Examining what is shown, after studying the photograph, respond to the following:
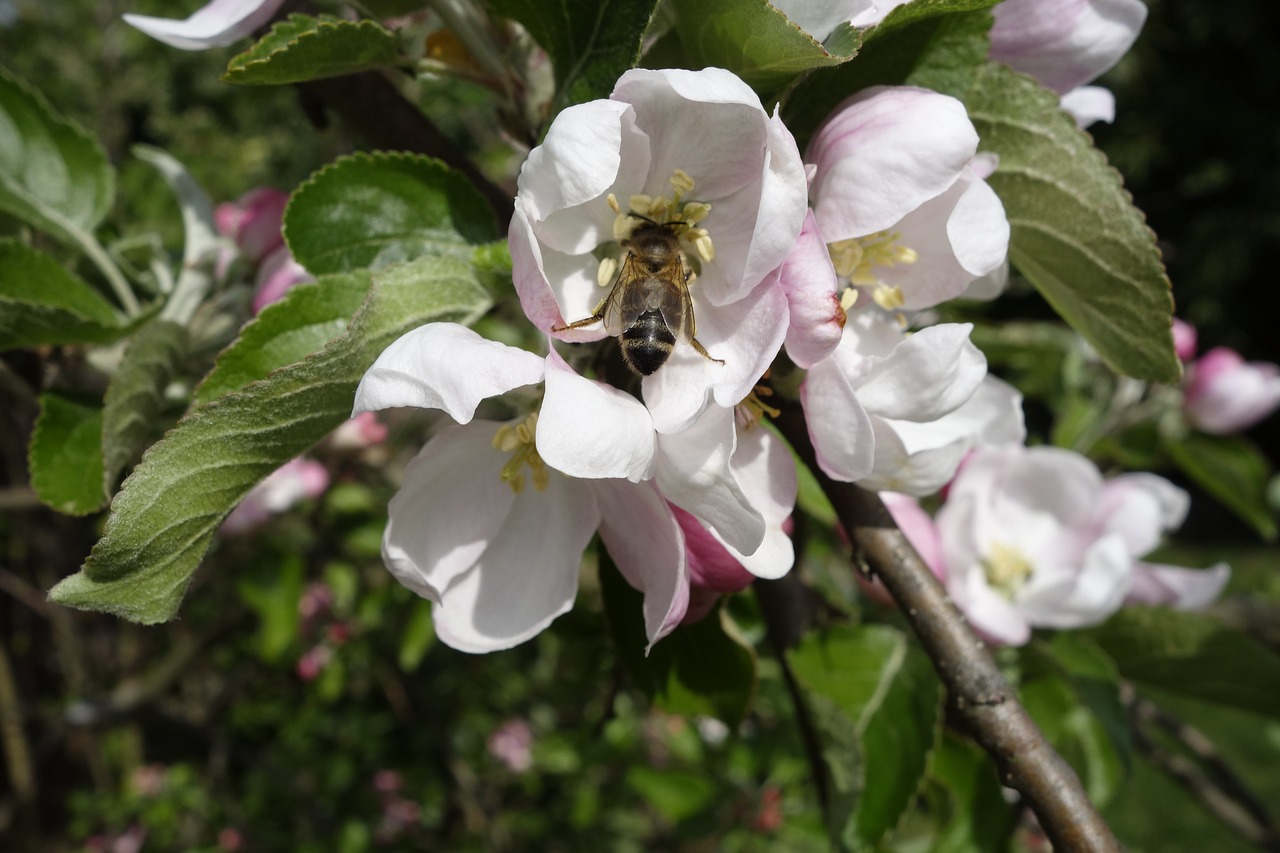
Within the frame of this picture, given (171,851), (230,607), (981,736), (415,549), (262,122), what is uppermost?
(415,549)

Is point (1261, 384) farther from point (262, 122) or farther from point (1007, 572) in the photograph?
point (262, 122)

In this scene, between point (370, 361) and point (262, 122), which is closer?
point (370, 361)

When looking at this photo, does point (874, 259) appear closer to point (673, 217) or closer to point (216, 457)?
point (673, 217)

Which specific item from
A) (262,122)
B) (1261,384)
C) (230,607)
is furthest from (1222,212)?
(230,607)

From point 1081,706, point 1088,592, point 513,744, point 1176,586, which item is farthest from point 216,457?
point 513,744

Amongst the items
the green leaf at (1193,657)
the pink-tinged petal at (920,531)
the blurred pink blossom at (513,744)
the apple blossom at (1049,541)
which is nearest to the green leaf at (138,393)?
the pink-tinged petal at (920,531)

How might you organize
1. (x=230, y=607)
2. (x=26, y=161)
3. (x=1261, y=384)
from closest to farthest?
(x=26, y=161)
(x=1261, y=384)
(x=230, y=607)

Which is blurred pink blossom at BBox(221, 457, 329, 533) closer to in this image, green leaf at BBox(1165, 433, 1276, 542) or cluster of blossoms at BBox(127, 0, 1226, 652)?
cluster of blossoms at BBox(127, 0, 1226, 652)

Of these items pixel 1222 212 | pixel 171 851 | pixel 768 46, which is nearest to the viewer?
pixel 768 46
